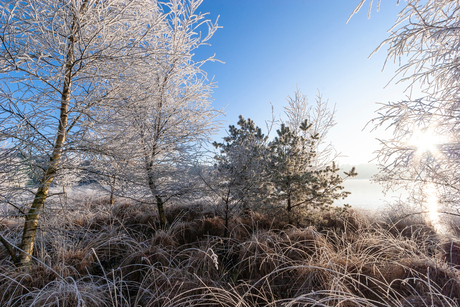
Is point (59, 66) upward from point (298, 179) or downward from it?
upward

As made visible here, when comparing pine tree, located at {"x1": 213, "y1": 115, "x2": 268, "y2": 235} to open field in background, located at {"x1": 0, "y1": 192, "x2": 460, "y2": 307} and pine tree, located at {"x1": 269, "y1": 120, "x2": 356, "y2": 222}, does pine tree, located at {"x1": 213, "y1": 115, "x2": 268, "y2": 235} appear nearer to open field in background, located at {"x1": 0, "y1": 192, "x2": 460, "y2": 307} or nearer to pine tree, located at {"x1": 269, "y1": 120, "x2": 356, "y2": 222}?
pine tree, located at {"x1": 269, "y1": 120, "x2": 356, "y2": 222}

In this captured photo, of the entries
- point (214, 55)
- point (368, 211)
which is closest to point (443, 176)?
point (368, 211)

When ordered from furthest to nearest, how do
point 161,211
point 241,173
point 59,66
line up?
point 161,211, point 241,173, point 59,66

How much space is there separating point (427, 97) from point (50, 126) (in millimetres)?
4864

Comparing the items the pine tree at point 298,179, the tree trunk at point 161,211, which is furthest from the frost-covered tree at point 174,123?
the pine tree at point 298,179

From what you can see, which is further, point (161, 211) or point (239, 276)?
point (161, 211)

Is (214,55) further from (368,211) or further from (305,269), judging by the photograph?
(368,211)

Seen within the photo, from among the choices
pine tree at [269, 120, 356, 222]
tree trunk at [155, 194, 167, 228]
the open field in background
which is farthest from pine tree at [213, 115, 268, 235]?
tree trunk at [155, 194, 167, 228]

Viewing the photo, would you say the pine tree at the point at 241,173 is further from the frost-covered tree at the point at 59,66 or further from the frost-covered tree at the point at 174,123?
the frost-covered tree at the point at 59,66

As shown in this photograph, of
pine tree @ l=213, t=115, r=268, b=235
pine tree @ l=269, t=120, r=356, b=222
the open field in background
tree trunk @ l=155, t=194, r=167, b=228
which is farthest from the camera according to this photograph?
tree trunk @ l=155, t=194, r=167, b=228

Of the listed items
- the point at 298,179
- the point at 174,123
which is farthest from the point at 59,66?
the point at 298,179

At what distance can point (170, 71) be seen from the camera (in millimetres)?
4312

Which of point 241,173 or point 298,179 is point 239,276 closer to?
point 241,173

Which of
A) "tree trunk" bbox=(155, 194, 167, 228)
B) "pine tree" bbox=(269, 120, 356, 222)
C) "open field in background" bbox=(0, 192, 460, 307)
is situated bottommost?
"open field in background" bbox=(0, 192, 460, 307)
